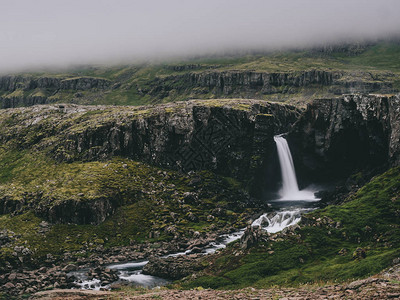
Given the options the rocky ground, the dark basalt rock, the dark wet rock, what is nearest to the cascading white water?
the rocky ground

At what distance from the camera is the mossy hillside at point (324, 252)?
48.9 m

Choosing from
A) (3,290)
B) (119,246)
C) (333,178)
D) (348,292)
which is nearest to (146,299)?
(348,292)

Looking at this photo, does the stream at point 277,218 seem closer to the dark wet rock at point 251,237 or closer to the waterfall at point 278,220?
the waterfall at point 278,220

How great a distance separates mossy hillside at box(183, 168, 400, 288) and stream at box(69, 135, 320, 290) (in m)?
14.7

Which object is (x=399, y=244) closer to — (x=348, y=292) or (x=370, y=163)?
(x=348, y=292)

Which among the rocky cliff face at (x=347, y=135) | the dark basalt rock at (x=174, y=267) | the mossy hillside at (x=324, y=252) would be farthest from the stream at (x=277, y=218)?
the mossy hillside at (x=324, y=252)

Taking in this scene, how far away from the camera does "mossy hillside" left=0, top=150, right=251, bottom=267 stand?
94750 millimetres

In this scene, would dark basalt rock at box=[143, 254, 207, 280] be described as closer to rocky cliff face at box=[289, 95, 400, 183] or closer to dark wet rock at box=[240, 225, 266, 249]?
dark wet rock at box=[240, 225, 266, 249]

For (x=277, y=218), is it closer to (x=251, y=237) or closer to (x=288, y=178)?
(x=251, y=237)

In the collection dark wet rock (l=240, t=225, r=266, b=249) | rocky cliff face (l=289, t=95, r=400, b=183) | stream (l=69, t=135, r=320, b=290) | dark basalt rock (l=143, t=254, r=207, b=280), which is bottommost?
stream (l=69, t=135, r=320, b=290)

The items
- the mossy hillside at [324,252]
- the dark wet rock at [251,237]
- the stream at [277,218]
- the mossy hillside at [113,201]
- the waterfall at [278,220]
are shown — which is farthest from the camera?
the waterfall at [278,220]

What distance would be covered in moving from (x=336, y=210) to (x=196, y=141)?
77424 mm

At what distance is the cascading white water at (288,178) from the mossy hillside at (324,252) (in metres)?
57.6

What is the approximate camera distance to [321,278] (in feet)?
155
